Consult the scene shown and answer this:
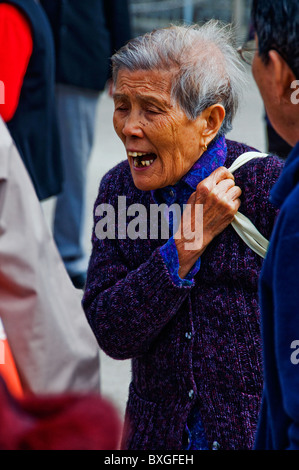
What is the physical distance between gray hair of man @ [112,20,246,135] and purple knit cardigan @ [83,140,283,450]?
18cm

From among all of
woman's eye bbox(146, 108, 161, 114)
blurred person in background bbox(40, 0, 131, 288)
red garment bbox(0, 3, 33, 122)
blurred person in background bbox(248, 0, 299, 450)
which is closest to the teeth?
woman's eye bbox(146, 108, 161, 114)

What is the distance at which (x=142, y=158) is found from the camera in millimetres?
2008

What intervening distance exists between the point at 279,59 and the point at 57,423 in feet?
2.63

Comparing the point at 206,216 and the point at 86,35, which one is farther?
the point at 86,35

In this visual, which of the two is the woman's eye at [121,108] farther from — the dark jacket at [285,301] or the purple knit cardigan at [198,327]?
the dark jacket at [285,301]

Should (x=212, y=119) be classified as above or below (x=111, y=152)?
above

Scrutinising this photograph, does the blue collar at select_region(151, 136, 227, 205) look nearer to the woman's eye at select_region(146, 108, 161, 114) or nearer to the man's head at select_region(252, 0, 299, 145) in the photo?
the woman's eye at select_region(146, 108, 161, 114)

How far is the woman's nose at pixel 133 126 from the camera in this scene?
195 centimetres

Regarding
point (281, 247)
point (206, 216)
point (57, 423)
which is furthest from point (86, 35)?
point (57, 423)

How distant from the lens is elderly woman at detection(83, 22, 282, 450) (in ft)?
6.29

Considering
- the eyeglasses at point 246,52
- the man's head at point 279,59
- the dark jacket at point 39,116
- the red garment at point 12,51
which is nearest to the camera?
the man's head at point 279,59

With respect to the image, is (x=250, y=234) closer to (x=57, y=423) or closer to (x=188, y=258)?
(x=188, y=258)

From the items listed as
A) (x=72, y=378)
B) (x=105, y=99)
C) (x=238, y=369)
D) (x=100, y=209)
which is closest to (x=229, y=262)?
(x=238, y=369)

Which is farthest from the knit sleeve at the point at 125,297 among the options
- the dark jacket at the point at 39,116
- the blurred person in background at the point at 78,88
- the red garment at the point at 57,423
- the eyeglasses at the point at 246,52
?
the blurred person in background at the point at 78,88
